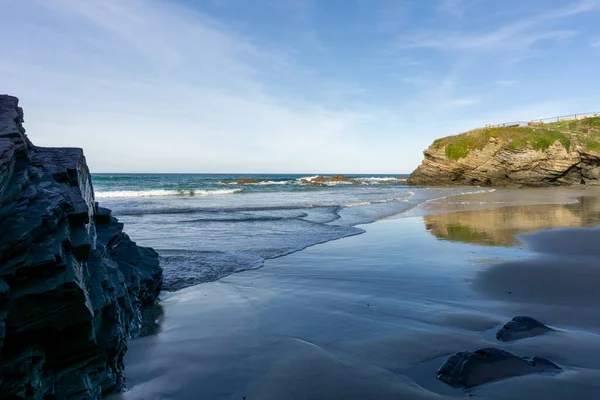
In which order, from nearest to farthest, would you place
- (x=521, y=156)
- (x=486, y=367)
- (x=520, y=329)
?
(x=486, y=367) < (x=520, y=329) < (x=521, y=156)

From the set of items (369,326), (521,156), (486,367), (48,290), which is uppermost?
(521,156)

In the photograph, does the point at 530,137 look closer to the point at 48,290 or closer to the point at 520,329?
the point at 520,329

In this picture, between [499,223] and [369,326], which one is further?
[499,223]

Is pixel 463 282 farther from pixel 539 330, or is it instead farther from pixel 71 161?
pixel 71 161

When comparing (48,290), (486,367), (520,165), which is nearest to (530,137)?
(520,165)

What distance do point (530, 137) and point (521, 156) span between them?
2.51 m

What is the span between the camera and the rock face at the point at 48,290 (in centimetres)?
296

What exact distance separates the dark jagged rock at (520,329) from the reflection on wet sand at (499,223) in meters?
6.53

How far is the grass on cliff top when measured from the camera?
42656 millimetres

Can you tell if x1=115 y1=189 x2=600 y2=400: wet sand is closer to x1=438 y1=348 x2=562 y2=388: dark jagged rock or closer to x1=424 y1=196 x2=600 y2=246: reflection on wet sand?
x1=438 y1=348 x2=562 y2=388: dark jagged rock

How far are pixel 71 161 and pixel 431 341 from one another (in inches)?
186

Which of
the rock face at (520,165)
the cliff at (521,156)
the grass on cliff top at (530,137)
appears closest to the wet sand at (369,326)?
the rock face at (520,165)

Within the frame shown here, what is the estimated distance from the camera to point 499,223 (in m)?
15.0

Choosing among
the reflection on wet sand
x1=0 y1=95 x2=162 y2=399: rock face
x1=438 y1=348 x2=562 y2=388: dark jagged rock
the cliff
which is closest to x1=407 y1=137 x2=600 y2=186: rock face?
the cliff
